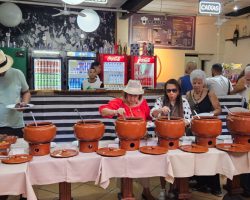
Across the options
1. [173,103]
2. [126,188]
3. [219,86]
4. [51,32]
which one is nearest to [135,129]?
[126,188]

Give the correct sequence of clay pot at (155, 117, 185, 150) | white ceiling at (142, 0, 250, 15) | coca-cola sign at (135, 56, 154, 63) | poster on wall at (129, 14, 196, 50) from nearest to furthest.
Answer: clay pot at (155, 117, 185, 150)
coca-cola sign at (135, 56, 154, 63)
white ceiling at (142, 0, 250, 15)
poster on wall at (129, 14, 196, 50)

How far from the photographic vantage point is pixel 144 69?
24.1ft

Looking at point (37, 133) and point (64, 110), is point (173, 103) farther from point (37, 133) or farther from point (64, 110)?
point (64, 110)

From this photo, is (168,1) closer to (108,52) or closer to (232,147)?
(108,52)

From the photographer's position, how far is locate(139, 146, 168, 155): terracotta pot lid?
2.20 metres

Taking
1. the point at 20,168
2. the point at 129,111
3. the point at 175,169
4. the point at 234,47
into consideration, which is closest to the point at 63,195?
the point at 20,168

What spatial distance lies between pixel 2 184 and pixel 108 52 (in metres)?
5.99

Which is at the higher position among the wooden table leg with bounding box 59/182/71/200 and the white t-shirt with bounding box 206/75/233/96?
the white t-shirt with bounding box 206/75/233/96

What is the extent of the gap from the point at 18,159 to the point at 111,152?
62 cm

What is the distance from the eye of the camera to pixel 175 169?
2.20 meters

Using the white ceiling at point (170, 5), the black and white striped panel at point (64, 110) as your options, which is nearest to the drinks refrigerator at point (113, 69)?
the white ceiling at point (170, 5)

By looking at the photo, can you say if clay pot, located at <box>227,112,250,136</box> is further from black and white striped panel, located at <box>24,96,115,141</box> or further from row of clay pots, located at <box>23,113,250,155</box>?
black and white striped panel, located at <box>24,96,115,141</box>

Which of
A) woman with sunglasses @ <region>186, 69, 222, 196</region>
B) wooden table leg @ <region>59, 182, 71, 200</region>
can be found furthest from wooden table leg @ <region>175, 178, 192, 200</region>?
woman with sunglasses @ <region>186, 69, 222, 196</region>

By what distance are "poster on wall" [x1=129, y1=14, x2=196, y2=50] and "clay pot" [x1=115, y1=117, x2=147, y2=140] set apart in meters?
6.77
